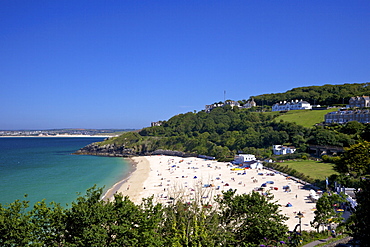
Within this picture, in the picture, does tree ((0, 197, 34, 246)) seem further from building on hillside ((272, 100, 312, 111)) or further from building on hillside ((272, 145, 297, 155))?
building on hillside ((272, 100, 312, 111))

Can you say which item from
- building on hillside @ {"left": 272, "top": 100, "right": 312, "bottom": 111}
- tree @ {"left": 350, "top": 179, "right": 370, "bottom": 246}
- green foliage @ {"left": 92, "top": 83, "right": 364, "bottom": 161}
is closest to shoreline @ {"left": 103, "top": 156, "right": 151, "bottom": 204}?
green foliage @ {"left": 92, "top": 83, "right": 364, "bottom": 161}

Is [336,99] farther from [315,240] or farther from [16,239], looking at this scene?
[16,239]

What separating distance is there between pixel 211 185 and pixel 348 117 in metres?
45.7

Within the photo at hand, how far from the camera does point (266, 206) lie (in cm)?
1402

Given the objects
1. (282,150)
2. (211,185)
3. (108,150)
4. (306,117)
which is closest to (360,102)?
(306,117)

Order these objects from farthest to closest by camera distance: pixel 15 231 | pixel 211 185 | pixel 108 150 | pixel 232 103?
pixel 232 103 → pixel 108 150 → pixel 211 185 → pixel 15 231

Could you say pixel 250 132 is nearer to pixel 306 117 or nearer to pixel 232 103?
pixel 306 117

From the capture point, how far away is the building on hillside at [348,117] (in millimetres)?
57703

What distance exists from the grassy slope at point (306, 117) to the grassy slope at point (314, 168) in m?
24.8

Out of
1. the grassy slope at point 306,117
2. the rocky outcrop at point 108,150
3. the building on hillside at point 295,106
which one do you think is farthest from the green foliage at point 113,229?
the building on hillside at point 295,106

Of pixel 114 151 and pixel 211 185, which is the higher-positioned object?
pixel 211 185

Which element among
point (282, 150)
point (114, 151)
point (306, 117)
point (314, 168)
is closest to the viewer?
point (314, 168)

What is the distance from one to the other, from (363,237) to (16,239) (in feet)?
38.0

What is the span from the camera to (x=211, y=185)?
91.7 ft
